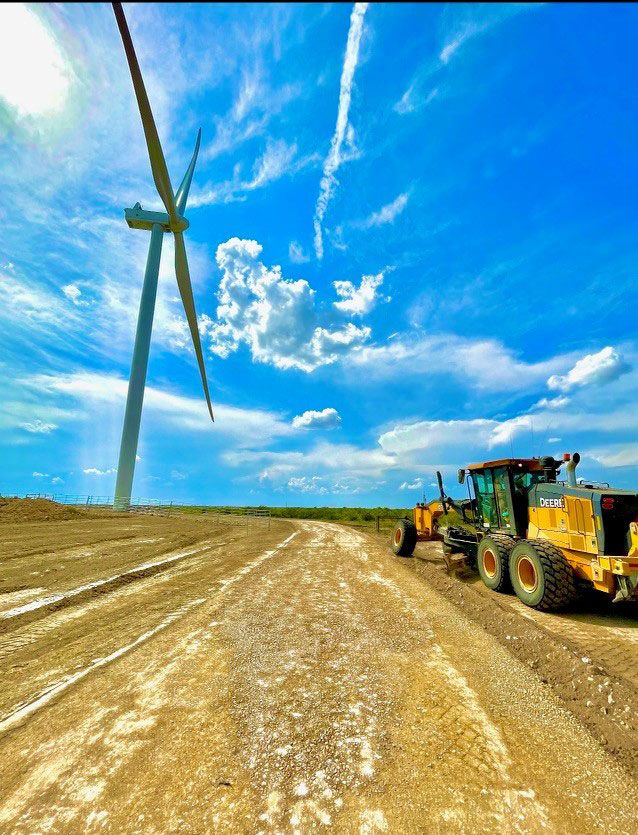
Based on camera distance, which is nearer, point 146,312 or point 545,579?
point 545,579

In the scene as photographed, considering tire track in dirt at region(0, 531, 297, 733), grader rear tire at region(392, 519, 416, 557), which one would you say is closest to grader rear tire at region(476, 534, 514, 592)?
grader rear tire at region(392, 519, 416, 557)

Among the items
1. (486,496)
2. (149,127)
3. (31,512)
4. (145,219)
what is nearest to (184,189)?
(145,219)

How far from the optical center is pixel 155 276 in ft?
118

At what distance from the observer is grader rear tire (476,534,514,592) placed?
8492mm

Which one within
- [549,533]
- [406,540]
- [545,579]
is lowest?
[545,579]

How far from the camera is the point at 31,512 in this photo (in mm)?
19578

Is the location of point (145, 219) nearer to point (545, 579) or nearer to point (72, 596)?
point (72, 596)

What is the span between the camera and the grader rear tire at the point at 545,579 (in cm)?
683

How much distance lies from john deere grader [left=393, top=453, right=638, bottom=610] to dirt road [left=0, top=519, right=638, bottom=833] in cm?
208

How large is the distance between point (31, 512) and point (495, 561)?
21.8 meters

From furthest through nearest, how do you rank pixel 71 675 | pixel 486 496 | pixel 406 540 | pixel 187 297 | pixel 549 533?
pixel 187 297
pixel 406 540
pixel 486 496
pixel 549 533
pixel 71 675

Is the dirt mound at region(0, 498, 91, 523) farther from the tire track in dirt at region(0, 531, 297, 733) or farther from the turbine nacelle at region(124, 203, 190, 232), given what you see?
the turbine nacelle at region(124, 203, 190, 232)

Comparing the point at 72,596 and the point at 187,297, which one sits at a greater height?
the point at 187,297

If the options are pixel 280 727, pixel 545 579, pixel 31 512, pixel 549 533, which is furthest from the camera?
pixel 31 512
